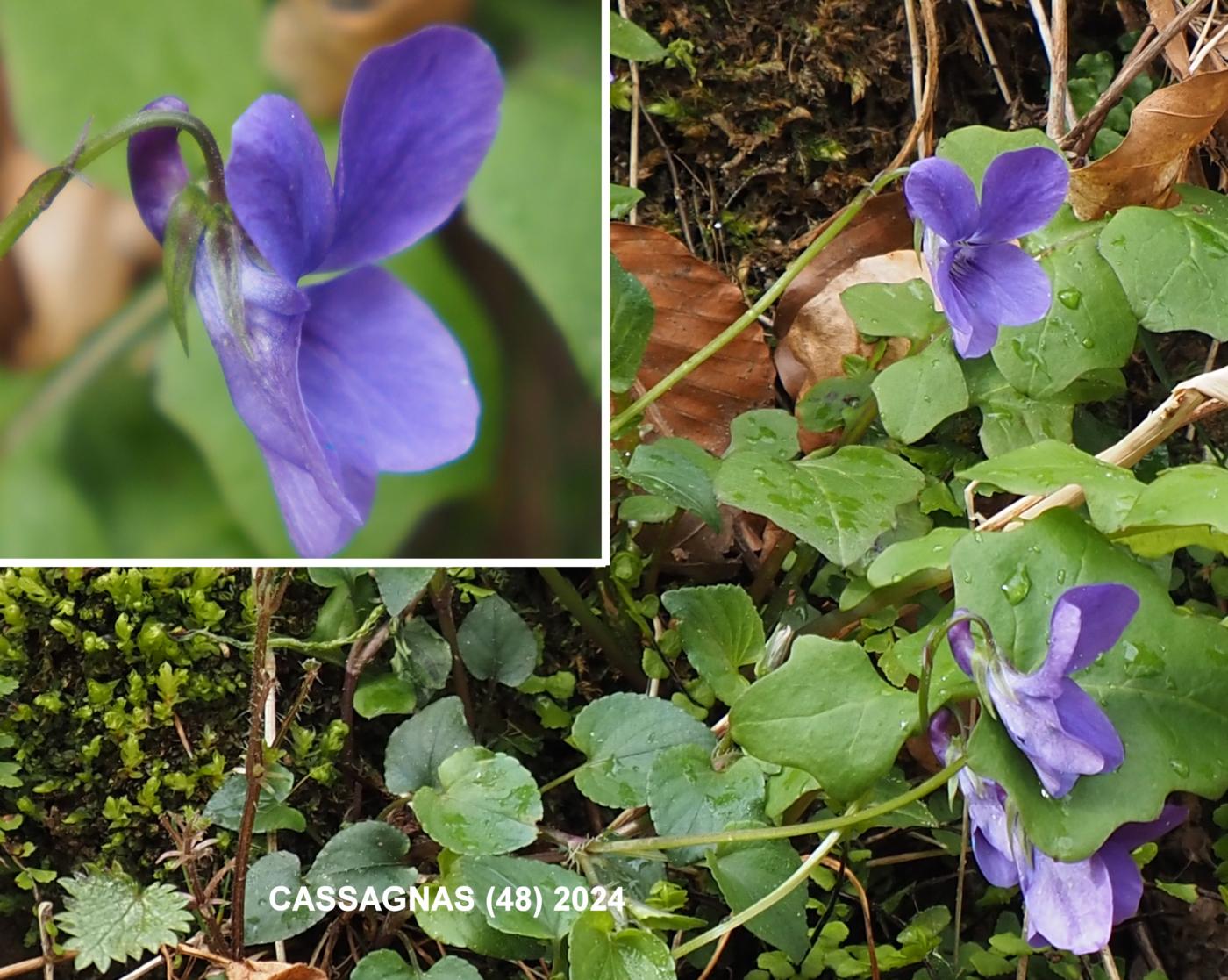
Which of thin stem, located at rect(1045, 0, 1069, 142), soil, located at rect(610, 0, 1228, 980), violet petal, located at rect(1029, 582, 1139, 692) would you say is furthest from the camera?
soil, located at rect(610, 0, 1228, 980)

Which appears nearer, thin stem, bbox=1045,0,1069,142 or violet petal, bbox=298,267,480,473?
violet petal, bbox=298,267,480,473

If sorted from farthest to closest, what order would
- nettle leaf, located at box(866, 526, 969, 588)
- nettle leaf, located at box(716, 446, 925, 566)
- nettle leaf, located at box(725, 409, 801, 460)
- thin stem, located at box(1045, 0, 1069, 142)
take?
thin stem, located at box(1045, 0, 1069, 142) → nettle leaf, located at box(725, 409, 801, 460) → nettle leaf, located at box(716, 446, 925, 566) → nettle leaf, located at box(866, 526, 969, 588)

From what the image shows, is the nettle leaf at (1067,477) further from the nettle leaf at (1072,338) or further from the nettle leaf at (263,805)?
the nettle leaf at (263,805)

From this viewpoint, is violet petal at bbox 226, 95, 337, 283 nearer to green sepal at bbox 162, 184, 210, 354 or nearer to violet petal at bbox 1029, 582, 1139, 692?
green sepal at bbox 162, 184, 210, 354

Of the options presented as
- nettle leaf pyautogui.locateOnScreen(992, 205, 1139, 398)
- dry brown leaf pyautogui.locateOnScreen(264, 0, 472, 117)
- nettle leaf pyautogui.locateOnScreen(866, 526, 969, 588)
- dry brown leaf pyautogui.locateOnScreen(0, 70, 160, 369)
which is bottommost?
nettle leaf pyautogui.locateOnScreen(992, 205, 1139, 398)

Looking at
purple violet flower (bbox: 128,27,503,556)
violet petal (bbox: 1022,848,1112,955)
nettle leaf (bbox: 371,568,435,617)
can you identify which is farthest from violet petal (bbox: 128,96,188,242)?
violet petal (bbox: 1022,848,1112,955)

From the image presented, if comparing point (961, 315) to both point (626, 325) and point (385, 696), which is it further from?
point (385, 696)

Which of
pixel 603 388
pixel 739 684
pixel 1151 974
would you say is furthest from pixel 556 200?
pixel 1151 974
